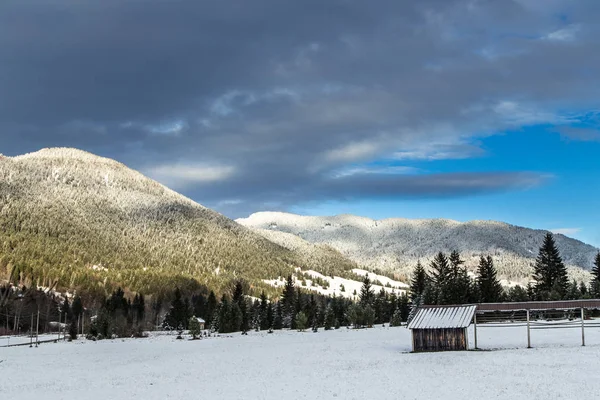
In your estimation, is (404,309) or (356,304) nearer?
(356,304)

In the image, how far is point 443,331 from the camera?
51.5m

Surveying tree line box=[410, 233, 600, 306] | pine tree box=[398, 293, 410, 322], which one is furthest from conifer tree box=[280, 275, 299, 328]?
tree line box=[410, 233, 600, 306]

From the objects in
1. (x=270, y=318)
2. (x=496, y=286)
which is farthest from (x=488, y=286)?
(x=270, y=318)

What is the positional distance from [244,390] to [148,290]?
170594 mm

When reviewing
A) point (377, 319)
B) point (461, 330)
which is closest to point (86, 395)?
point (461, 330)

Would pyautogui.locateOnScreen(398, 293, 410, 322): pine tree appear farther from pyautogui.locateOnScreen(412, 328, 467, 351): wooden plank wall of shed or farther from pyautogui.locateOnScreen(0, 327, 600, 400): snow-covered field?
pyautogui.locateOnScreen(412, 328, 467, 351): wooden plank wall of shed

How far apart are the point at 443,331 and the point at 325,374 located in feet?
58.9

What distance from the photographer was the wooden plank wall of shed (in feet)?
167

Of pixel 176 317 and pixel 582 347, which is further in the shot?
pixel 176 317

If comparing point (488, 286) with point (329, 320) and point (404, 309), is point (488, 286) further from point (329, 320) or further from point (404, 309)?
point (329, 320)

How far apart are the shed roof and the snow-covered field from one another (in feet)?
10.3

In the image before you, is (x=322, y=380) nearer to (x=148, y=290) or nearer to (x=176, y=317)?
(x=176, y=317)

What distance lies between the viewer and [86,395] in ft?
103

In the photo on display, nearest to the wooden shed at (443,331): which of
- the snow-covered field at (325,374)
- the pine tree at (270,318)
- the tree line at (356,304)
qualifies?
the snow-covered field at (325,374)
